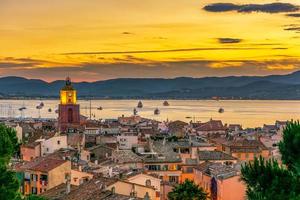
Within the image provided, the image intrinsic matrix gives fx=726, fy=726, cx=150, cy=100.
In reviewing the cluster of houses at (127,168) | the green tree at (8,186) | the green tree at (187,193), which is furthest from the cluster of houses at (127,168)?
the green tree at (8,186)

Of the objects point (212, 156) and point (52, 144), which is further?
point (52, 144)

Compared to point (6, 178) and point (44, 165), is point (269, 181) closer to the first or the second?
point (6, 178)

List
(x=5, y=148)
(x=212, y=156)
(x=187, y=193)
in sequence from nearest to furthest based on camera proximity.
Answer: (x=5, y=148) → (x=187, y=193) → (x=212, y=156)

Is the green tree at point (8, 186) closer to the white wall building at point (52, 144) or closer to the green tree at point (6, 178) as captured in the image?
the green tree at point (6, 178)

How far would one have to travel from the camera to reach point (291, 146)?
16719mm

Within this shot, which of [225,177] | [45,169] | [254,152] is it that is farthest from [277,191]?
[254,152]

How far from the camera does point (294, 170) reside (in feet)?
52.8

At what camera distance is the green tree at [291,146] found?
53.9 feet

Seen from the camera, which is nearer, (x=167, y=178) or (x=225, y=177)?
(x=225, y=177)

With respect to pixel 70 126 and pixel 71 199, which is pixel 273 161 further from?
pixel 70 126

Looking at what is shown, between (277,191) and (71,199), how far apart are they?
48.6 ft

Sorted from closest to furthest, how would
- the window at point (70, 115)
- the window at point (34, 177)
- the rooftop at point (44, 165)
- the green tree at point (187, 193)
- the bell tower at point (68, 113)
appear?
the green tree at point (187, 193), the rooftop at point (44, 165), the window at point (34, 177), the bell tower at point (68, 113), the window at point (70, 115)

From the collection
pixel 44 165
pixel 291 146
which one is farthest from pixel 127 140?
pixel 291 146

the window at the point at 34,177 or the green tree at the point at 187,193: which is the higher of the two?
the green tree at the point at 187,193
